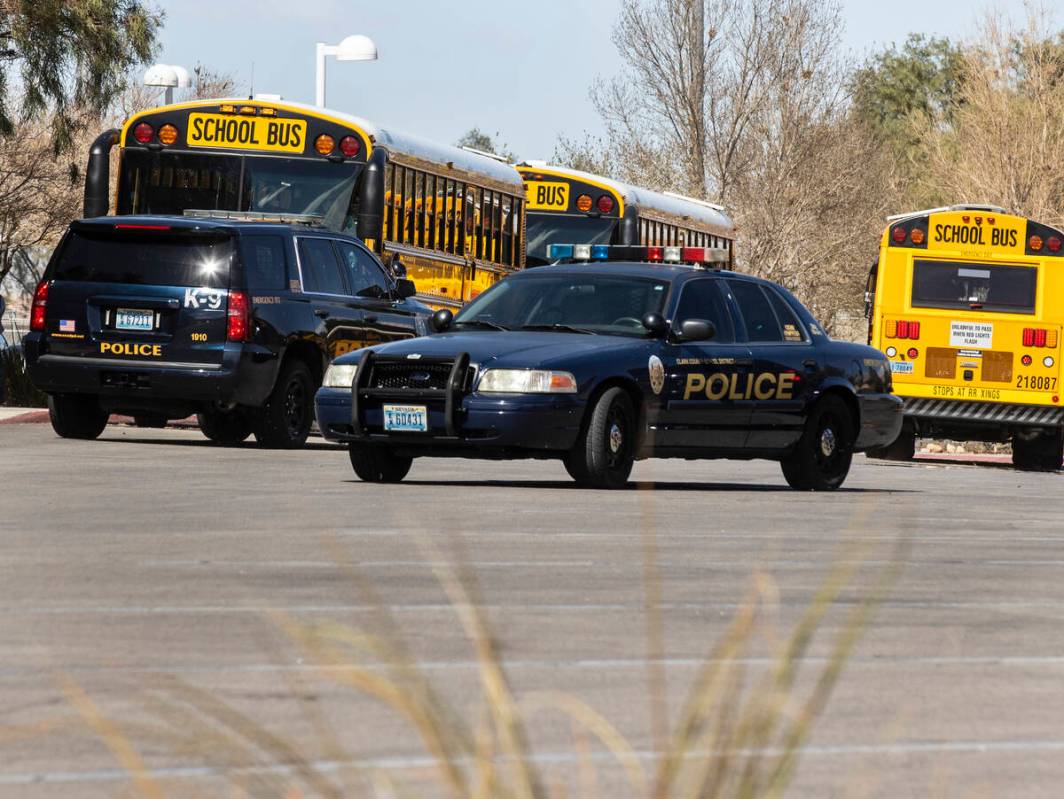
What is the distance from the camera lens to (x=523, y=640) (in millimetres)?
7375

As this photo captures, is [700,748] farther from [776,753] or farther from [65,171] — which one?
[65,171]

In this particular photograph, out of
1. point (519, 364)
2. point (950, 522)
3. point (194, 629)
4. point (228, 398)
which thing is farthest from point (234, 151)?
point (194, 629)

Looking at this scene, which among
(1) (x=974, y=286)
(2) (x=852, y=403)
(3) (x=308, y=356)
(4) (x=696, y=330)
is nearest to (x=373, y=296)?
(3) (x=308, y=356)

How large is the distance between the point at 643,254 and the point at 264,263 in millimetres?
3676

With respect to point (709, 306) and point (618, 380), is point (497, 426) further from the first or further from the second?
point (709, 306)

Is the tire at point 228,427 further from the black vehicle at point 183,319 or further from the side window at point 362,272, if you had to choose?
the side window at point 362,272

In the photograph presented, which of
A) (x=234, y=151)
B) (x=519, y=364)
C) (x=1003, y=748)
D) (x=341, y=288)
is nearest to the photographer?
(x=1003, y=748)

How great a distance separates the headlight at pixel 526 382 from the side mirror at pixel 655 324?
1.20 m

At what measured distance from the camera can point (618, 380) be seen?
15.1 meters

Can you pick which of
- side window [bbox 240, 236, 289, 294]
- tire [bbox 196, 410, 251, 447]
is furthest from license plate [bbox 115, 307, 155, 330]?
tire [bbox 196, 410, 251, 447]

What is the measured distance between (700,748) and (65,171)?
49.5 m

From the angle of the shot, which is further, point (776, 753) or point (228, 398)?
point (228, 398)

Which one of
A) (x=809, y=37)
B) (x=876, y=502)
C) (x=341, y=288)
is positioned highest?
(x=809, y=37)

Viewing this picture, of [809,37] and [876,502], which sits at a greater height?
[809,37]
